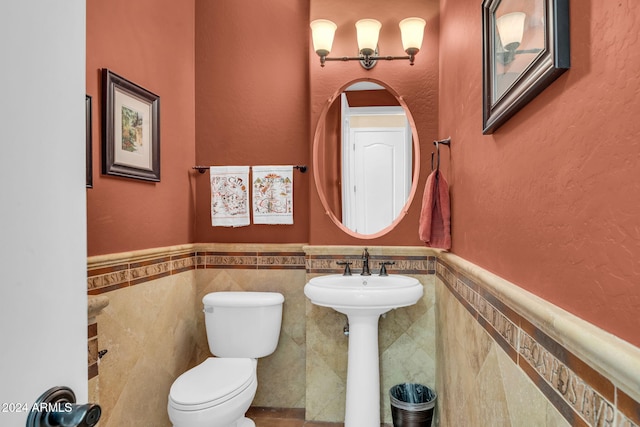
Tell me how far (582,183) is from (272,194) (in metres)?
1.89

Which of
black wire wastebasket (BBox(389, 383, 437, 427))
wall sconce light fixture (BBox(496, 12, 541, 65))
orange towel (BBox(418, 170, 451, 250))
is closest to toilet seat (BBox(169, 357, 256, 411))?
black wire wastebasket (BBox(389, 383, 437, 427))

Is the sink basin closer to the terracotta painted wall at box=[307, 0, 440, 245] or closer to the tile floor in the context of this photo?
the terracotta painted wall at box=[307, 0, 440, 245]

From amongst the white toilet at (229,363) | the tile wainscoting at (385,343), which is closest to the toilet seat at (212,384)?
the white toilet at (229,363)

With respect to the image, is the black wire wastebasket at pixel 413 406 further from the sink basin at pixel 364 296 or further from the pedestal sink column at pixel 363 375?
the sink basin at pixel 364 296

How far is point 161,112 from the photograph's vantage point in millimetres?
2123

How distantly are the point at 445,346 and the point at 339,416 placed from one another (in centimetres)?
82

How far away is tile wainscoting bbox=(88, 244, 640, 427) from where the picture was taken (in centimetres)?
66

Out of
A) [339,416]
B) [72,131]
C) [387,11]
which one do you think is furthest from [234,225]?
[72,131]

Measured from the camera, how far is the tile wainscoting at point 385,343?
66 centimetres

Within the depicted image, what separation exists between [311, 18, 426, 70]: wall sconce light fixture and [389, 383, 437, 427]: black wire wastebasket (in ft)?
Result: 6.15

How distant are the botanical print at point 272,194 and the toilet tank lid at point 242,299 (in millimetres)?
520

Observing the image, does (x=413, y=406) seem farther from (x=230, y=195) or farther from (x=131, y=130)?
(x=131, y=130)

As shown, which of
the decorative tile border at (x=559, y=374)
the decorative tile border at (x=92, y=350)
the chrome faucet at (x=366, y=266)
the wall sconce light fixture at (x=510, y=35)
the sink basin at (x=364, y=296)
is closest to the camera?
the decorative tile border at (x=559, y=374)

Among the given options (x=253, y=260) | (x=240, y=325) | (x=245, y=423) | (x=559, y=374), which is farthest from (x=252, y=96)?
(x=559, y=374)
